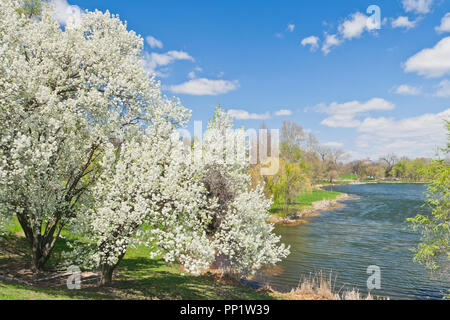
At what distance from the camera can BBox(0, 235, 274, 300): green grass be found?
558 inches

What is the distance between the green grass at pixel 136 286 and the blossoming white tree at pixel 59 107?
130 inches

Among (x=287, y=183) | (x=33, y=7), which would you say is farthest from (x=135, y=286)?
(x=287, y=183)

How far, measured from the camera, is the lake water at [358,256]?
2600cm

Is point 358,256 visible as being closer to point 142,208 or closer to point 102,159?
point 142,208

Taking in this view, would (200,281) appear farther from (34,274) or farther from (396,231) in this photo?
(396,231)

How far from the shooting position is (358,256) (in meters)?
35.2

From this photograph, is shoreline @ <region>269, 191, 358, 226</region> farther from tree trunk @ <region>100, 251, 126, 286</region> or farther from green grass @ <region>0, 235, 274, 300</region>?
tree trunk @ <region>100, 251, 126, 286</region>

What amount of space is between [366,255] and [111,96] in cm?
3462

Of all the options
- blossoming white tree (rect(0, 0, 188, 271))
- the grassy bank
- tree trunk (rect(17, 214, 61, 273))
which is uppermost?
blossoming white tree (rect(0, 0, 188, 271))

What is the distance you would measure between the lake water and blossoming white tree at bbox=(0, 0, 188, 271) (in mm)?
18117

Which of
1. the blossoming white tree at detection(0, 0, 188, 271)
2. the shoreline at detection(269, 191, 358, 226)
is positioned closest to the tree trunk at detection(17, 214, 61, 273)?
the blossoming white tree at detection(0, 0, 188, 271)

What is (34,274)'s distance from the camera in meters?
17.6

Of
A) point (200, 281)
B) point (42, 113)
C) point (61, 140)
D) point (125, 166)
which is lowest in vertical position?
point (200, 281)
